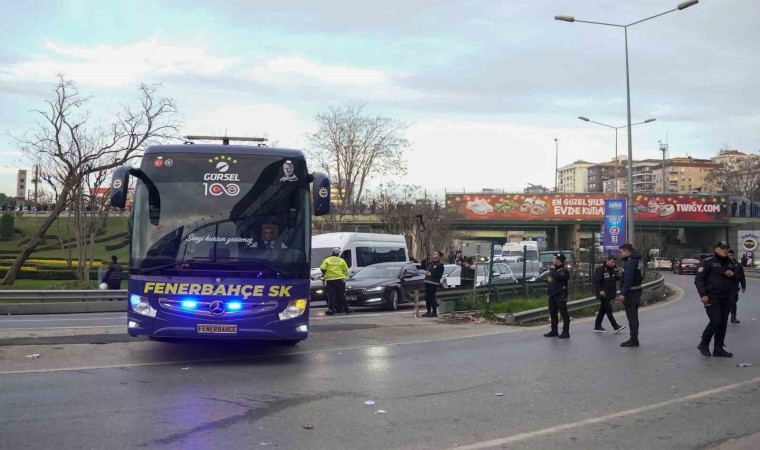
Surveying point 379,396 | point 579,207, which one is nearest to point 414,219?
point 579,207

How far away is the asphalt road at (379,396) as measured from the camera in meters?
6.45

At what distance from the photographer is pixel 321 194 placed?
420 inches

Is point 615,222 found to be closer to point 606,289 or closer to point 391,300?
point 391,300

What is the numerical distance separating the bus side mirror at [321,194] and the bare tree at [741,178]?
75.7 meters

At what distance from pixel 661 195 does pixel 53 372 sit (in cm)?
5889

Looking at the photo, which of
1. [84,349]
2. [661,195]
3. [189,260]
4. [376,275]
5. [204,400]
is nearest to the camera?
[204,400]

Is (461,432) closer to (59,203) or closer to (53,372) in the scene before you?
(53,372)

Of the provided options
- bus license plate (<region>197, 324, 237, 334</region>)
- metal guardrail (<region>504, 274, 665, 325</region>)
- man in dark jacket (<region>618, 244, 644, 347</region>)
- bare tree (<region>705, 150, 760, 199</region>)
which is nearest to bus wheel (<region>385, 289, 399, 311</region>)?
metal guardrail (<region>504, 274, 665, 325</region>)

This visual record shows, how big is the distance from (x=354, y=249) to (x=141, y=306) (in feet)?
47.2

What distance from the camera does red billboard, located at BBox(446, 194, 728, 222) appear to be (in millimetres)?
61562

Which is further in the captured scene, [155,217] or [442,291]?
[442,291]

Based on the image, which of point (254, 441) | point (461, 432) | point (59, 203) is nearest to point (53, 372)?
point (254, 441)

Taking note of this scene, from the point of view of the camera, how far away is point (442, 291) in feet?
65.5

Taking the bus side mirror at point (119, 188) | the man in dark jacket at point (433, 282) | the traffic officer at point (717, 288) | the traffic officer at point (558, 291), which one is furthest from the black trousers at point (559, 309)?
the bus side mirror at point (119, 188)
